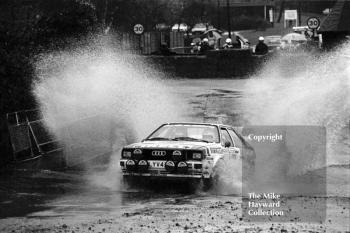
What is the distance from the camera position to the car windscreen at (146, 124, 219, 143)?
1375 centimetres

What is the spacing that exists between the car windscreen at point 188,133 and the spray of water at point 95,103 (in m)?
1.32

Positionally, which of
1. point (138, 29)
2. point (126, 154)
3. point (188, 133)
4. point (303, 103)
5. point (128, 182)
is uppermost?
point (138, 29)

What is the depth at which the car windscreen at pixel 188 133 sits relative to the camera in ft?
45.1

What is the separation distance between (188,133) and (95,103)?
803cm

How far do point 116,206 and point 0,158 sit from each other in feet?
19.9

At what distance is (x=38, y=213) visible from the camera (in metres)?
10.7

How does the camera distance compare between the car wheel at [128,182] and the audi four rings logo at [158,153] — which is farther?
the car wheel at [128,182]

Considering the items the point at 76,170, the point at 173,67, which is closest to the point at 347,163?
the point at 76,170

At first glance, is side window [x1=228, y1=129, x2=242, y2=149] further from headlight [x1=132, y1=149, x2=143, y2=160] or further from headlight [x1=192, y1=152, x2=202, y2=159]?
headlight [x1=132, y1=149, x2=143, y2=160]

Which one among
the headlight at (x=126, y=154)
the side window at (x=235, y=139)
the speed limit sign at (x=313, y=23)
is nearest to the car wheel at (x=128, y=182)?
the headlight at (x=126, y=154)

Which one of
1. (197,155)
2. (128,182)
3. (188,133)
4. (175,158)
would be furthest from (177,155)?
(188,133)

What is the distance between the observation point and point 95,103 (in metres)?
21.7

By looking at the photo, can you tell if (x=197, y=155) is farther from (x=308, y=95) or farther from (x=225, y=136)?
(x=308, y=95)

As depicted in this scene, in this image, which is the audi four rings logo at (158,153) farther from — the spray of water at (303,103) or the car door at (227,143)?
the spray of water at (303,103)
